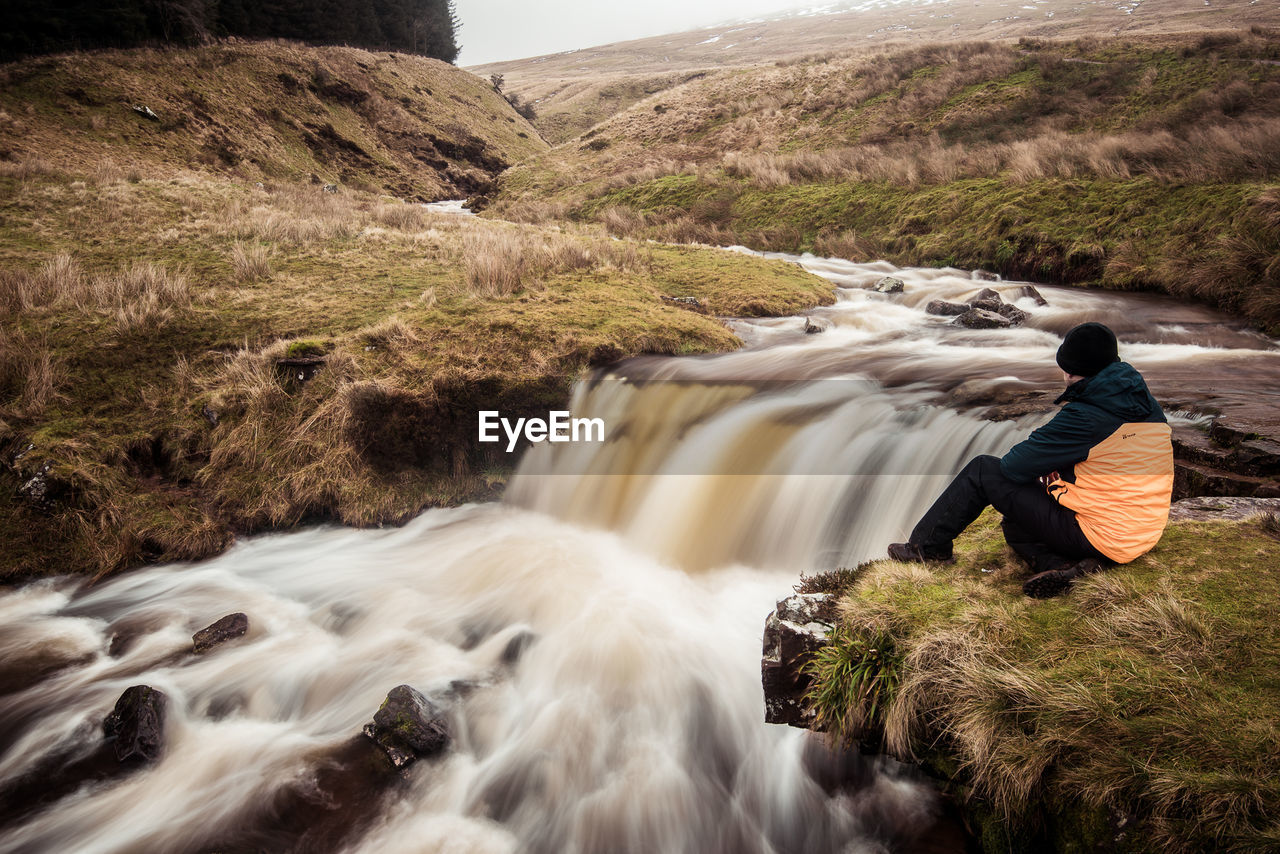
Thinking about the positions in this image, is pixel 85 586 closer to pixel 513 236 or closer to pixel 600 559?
pixel 600 559

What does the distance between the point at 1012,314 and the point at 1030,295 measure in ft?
4.29

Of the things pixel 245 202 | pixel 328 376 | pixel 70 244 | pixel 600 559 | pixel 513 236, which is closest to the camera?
pixel 600 559

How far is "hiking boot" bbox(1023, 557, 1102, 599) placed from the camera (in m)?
4.21

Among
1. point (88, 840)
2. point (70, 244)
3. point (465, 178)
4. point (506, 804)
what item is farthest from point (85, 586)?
point (465, 178)

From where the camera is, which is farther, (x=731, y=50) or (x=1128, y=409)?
(x=731, y=50)

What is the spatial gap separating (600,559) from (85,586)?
584 cm

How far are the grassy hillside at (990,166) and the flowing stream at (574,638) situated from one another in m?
A: 3.55

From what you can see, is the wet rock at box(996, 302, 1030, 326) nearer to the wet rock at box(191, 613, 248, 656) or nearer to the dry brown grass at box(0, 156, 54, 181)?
the wet rock at box(191, 613, 248, 656)

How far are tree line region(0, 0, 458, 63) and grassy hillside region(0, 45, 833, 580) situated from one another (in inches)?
794

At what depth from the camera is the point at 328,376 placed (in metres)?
8.84

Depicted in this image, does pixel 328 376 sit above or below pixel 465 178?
below

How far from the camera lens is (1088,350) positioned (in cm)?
419

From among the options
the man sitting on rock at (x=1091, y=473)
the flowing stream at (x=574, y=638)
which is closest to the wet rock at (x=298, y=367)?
the flowing stream at (x=574, y=638)

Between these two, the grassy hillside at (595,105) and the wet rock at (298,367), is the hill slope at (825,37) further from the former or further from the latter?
the wet rock at (298,367)
